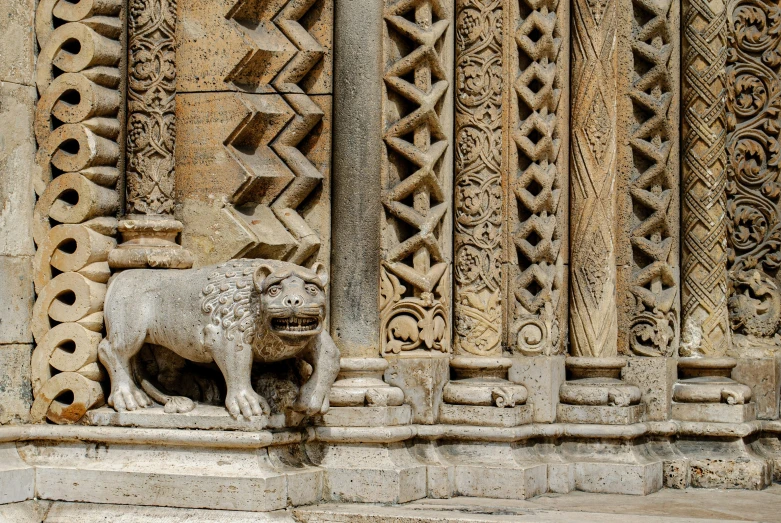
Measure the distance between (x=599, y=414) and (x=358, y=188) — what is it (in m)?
1.72

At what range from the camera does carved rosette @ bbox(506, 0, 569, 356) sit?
25.3 feet

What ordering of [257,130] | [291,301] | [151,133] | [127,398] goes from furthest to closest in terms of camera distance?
[257,130] → [151,133] → [127,398] → [291,301]

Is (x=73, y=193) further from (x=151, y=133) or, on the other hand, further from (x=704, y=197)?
(x=704, y=197)

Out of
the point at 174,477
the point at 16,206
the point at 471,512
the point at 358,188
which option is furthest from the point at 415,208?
the point at 16,206

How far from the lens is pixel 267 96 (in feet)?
24.3

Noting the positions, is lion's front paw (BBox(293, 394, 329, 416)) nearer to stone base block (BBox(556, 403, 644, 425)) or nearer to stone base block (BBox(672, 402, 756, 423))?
stone base block (BBox(556, 403, 644, 425))

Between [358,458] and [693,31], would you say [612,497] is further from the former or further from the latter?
[693,31]

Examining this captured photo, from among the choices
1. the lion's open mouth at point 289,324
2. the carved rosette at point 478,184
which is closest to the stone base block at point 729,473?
the carved rosette at point 478,184

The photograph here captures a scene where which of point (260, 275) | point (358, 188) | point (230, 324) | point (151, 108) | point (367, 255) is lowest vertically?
point (230, 324)

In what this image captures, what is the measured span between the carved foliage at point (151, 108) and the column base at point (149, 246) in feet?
0.28

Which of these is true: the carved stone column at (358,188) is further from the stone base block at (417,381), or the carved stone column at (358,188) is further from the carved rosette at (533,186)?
the carved rosette at (533,186)

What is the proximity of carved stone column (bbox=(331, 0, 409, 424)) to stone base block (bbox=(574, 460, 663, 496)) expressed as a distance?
3.26ft

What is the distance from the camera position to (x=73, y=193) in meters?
7.28

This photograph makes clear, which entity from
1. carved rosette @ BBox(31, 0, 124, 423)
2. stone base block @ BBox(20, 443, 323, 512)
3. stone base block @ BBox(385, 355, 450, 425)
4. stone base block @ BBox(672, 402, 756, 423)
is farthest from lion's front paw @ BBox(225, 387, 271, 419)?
stone base block @ BBox(672, 402, 756, 423)
